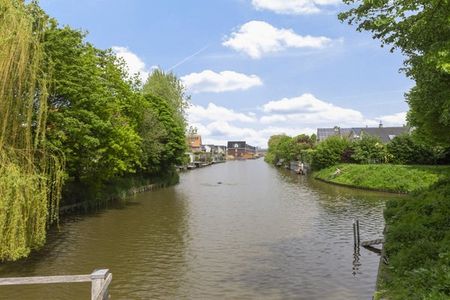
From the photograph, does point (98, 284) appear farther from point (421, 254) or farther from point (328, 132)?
point (328, 132)

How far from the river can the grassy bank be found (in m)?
13.8

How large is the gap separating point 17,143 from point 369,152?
5761 cm

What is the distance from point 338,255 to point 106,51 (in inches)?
1092

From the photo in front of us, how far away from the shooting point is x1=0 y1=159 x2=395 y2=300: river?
589 inches

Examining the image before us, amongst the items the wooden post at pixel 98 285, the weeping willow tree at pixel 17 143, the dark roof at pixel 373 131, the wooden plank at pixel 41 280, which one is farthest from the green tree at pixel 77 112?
the dark roof at pixel 373 131

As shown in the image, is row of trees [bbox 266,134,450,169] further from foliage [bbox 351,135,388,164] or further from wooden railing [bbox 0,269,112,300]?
wooden railing [bbox 0,269,112,300]

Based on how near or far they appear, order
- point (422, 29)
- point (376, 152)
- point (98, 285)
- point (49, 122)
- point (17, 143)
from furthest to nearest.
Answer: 1. point (376, 152)
2. point (49, 122)
3. point (17, 143)
4. point (422, 29)
5. point (98, 285)

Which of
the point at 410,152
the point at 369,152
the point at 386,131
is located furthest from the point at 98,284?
the point at 386,131

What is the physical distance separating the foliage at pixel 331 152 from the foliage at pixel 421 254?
51.7 metres

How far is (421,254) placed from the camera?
486 inches

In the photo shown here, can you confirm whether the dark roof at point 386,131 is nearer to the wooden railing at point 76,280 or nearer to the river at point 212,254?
the river at point 212,254

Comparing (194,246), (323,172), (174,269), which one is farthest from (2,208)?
(323,172)

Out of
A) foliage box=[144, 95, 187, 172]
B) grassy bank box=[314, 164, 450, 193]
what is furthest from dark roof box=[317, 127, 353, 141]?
foliage box=[144, 95, 187, 172]

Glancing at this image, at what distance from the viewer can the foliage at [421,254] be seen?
32.0 feet
